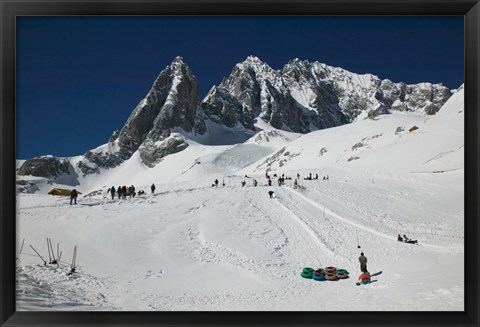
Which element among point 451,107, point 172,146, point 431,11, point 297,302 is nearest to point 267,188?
point 297,302

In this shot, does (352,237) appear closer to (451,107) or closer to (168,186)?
(168,186)

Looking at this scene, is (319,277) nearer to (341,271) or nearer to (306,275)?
(306,275)

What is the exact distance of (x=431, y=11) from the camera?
8898 mm

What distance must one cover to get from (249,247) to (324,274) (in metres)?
3.91

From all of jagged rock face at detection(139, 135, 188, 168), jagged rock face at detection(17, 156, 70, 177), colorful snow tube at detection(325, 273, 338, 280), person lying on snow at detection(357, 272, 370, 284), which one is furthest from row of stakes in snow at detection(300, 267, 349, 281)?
jagged rock face at detection(139, 135, 188, 168)

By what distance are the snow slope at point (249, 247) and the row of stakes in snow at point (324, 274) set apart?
0.96 feet

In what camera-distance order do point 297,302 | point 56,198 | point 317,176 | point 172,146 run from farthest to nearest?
point 172,146 → point 317,176 → point 56,198 → point 297,302

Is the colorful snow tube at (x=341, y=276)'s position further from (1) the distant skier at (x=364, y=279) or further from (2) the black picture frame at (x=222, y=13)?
(2) the black picture frame at (x=222, y=13)

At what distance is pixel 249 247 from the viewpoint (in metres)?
16.0

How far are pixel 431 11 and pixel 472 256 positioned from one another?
5.56 metres

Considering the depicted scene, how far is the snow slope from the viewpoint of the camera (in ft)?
33.1

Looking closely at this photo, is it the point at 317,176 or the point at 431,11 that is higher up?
the point at 431,11


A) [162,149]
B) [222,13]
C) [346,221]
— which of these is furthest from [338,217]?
[162,149]

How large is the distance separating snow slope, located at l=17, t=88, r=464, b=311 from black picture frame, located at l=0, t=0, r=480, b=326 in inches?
13.7
